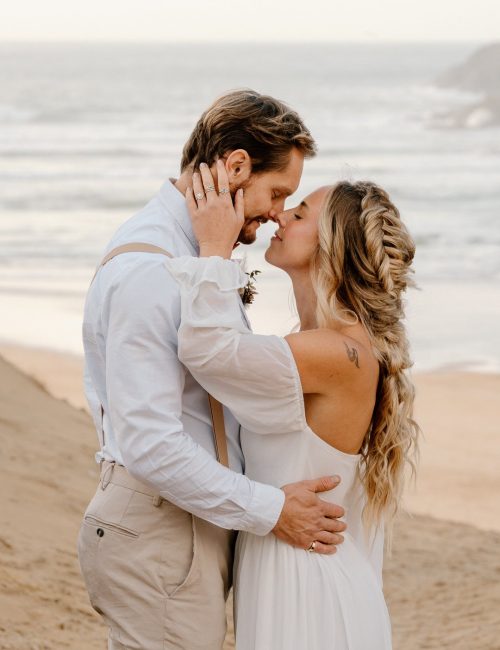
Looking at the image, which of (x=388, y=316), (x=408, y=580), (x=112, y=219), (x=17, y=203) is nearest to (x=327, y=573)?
(x=388, y=316)

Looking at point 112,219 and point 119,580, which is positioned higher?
point 119,580

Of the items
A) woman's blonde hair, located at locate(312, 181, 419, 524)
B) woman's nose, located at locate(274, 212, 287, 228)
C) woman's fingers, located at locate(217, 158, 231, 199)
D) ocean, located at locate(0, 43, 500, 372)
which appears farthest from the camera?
ocean, located at locate(0, 43, 500, 372)

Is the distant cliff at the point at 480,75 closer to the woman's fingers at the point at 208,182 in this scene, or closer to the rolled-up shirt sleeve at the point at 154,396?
the woman's fingers at the point at 208,182

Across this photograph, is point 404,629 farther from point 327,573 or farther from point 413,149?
point 413,149

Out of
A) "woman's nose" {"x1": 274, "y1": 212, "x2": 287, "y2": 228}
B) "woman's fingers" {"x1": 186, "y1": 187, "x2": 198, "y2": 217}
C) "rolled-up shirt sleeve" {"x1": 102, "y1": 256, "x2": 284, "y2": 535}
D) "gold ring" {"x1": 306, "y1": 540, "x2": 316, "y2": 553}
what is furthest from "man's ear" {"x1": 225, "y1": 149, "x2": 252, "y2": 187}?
"gold ring" {"x1": 306, "y1": 540, "x2": 316, "y2": 553}

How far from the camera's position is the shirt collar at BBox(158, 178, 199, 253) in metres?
3.20

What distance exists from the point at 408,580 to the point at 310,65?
99.9 m

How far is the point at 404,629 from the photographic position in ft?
22.0

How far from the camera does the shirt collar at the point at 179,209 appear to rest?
3203 mm

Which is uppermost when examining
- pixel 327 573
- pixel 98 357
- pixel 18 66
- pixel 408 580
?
pixel 98 357

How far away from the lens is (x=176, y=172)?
32.7 m

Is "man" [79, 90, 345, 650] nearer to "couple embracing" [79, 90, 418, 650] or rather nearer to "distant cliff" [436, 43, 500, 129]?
"couple embracing" [79, 90, 418, 650]

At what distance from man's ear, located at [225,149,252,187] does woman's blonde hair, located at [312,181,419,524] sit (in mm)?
292

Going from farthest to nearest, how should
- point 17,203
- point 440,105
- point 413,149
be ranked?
point 440,105 < point 413,149 < point 17,203
